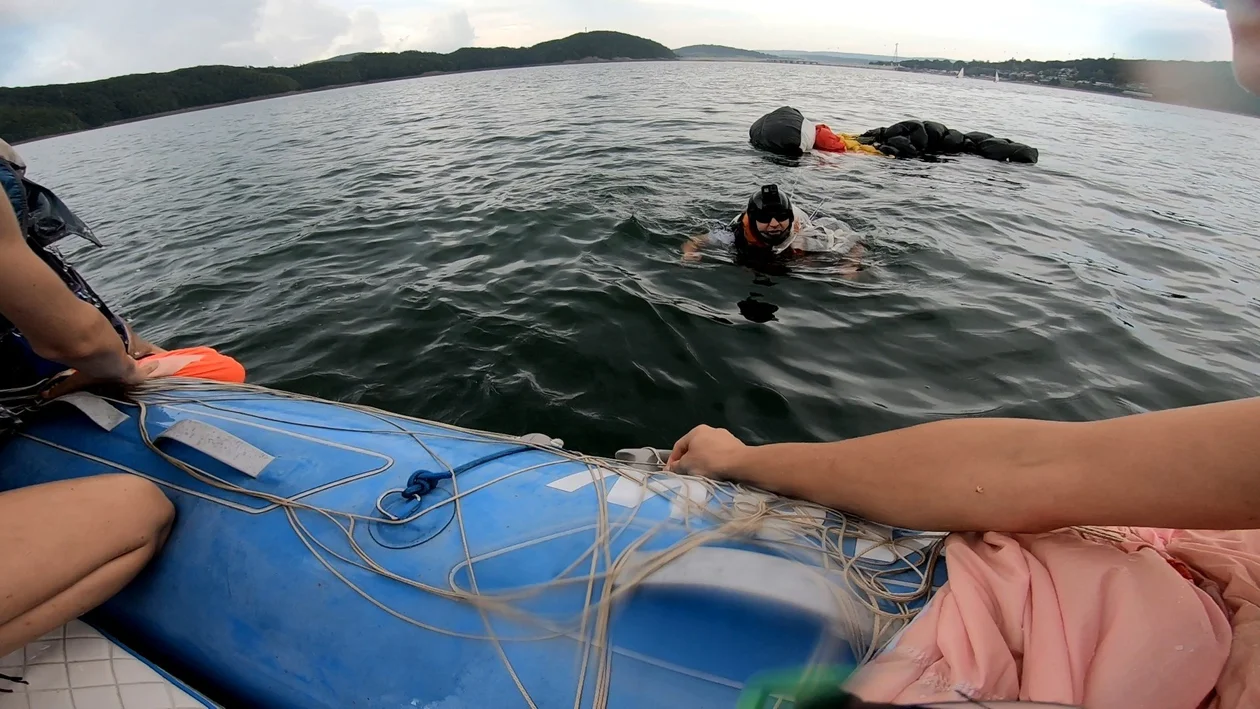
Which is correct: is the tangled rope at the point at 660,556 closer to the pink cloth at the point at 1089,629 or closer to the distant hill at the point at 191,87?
the pink cloth at the point at 1089,629

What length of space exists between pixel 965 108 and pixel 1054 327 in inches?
1096

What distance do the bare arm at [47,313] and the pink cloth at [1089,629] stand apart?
256 cm

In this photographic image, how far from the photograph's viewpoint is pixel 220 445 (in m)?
1.94

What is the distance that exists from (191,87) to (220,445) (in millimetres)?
86956

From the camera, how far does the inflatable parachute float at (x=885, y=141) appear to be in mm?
12000

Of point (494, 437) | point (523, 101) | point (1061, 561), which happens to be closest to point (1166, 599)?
point (1061, 561)

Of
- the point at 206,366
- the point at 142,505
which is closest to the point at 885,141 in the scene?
the point at 206,366

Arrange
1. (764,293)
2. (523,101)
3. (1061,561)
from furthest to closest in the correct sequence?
(523,101) → (764,293) → (1061,561)

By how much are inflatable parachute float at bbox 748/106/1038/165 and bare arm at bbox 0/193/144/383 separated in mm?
12150

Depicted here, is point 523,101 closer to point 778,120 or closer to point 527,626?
point 778,120

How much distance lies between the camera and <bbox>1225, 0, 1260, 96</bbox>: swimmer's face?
804mm

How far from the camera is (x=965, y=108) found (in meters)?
26.6

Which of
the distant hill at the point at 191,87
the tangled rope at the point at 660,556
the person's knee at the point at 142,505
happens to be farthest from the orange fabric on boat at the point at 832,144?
the distant hill at the point at 191,87

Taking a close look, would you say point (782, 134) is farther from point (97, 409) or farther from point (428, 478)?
point (97, 409)
